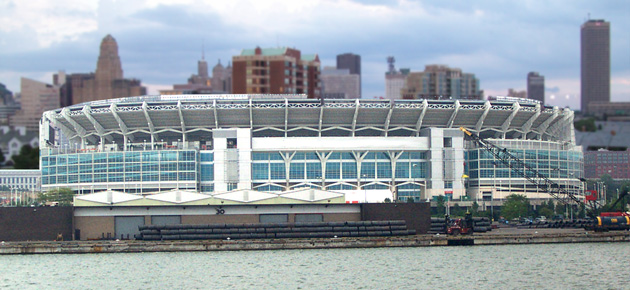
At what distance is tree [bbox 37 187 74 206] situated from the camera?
153325mm

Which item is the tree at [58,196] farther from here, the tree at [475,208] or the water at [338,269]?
the water at [338,269]

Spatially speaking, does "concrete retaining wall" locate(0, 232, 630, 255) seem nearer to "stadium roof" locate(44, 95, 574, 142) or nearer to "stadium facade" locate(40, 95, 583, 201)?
"stadium facade" locate(40, 95, 583, 201)

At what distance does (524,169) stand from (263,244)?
77.9 meters

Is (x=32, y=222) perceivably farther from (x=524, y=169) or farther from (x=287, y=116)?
(x=524, y=169)

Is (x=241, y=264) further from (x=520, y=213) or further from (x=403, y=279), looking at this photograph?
(x=520, y=213)

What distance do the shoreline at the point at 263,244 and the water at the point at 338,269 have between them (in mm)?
1042

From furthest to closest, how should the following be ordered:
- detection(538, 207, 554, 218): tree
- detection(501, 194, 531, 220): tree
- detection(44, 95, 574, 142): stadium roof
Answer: detection(44, 95, 574, 142): stadium roof → detection(538, 207, 554, 218): tree → detection(501, 194, 531, 220): tree

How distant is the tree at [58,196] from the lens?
15332 cm

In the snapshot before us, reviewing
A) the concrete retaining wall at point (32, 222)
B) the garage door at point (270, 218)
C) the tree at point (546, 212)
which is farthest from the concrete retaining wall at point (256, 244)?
the tree at point (546, 212)

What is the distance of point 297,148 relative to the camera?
158 m

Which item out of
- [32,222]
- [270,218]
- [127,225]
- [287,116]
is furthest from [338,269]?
[287,116]

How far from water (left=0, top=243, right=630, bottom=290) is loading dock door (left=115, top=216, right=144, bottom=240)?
768cm

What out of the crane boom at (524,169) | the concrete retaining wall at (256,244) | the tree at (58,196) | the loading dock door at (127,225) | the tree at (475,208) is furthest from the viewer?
the crane boom at (524,169)

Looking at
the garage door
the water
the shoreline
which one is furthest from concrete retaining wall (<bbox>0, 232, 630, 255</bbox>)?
the garage door
